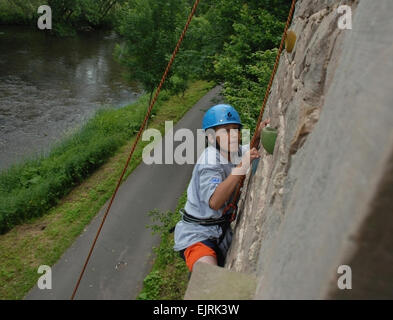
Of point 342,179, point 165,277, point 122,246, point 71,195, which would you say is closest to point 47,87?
point 71,195

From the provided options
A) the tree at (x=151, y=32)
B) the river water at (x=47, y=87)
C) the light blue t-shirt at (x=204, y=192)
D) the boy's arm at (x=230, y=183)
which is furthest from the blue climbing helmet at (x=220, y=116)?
the river water at (x=47, y=87)

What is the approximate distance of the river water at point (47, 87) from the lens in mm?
16281

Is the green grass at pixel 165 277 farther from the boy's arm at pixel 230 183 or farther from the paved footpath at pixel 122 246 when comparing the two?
the boy's arm at pixel 230 183

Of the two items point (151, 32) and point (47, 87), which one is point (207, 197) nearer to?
point (151, 32)

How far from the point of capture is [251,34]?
8984mm

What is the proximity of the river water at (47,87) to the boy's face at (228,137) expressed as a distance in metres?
12.5

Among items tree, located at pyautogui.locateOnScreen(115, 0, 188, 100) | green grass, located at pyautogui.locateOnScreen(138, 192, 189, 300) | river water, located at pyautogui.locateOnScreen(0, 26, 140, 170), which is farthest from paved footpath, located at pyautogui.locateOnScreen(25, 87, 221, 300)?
river water, located at pyautogui.locateOnScreen(0, 26, 140, 170)

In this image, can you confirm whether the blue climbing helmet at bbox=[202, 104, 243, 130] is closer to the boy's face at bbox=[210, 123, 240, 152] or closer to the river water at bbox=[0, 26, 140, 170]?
the boy's face at bbox=[210, 123, 240, 152]

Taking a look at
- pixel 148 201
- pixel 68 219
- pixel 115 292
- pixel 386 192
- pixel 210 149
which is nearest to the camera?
pixel 386 192

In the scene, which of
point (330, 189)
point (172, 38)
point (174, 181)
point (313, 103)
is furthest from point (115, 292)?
point (172, 38)

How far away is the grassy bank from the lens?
801 centimetres

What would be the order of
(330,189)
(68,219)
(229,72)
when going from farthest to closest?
(68,219), (229,72), (330,189)
